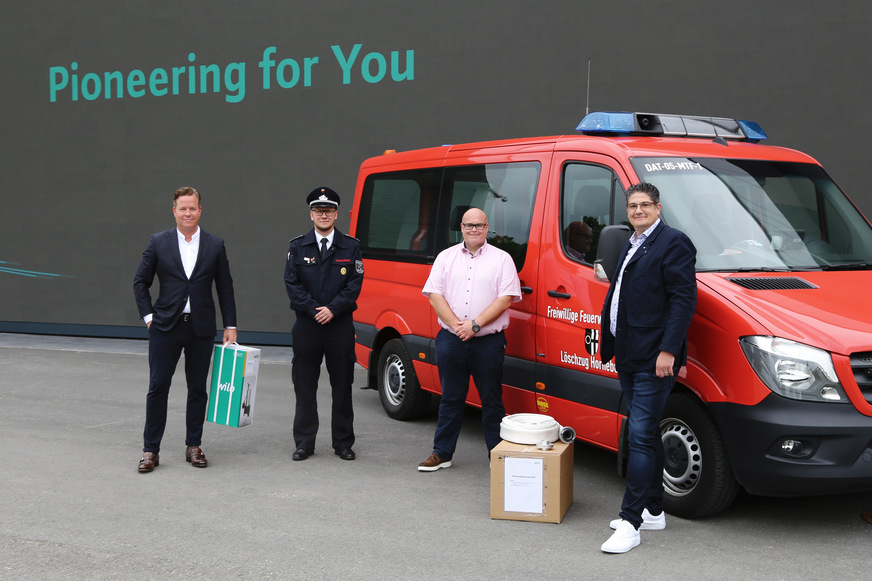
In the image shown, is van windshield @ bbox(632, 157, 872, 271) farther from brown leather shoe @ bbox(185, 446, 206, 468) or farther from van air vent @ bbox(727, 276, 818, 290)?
brown leather shoe @ bbox(185, 446, 206, 468)

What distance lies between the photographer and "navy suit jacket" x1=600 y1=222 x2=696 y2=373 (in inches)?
183

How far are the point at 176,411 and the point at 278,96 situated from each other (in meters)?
5.62

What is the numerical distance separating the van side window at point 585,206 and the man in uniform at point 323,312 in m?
1.62

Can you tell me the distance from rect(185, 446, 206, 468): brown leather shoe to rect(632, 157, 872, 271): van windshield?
3.63m

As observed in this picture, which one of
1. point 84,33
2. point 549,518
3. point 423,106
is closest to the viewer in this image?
point 549,518

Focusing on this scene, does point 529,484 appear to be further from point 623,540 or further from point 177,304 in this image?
point 177,304

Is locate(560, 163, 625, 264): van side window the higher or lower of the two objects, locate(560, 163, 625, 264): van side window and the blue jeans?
the higher

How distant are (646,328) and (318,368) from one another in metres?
2.91

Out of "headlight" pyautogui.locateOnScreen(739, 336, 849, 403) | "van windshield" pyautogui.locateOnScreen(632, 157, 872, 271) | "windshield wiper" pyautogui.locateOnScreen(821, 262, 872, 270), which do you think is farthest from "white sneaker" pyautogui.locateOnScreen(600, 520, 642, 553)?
"windshield wiper" pyautogui.locateOnScreen(821, 262, 872, 270)

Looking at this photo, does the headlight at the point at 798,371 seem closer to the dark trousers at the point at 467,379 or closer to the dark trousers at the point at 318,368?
the dark trousers at the point at 467,379

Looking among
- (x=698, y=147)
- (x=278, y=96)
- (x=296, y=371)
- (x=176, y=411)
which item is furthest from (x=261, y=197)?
(x=698, y=147)

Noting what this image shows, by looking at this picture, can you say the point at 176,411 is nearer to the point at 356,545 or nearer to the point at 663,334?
the point at 356,545

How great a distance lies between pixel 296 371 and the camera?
6.77 metres

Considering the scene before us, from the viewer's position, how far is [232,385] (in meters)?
6.48
